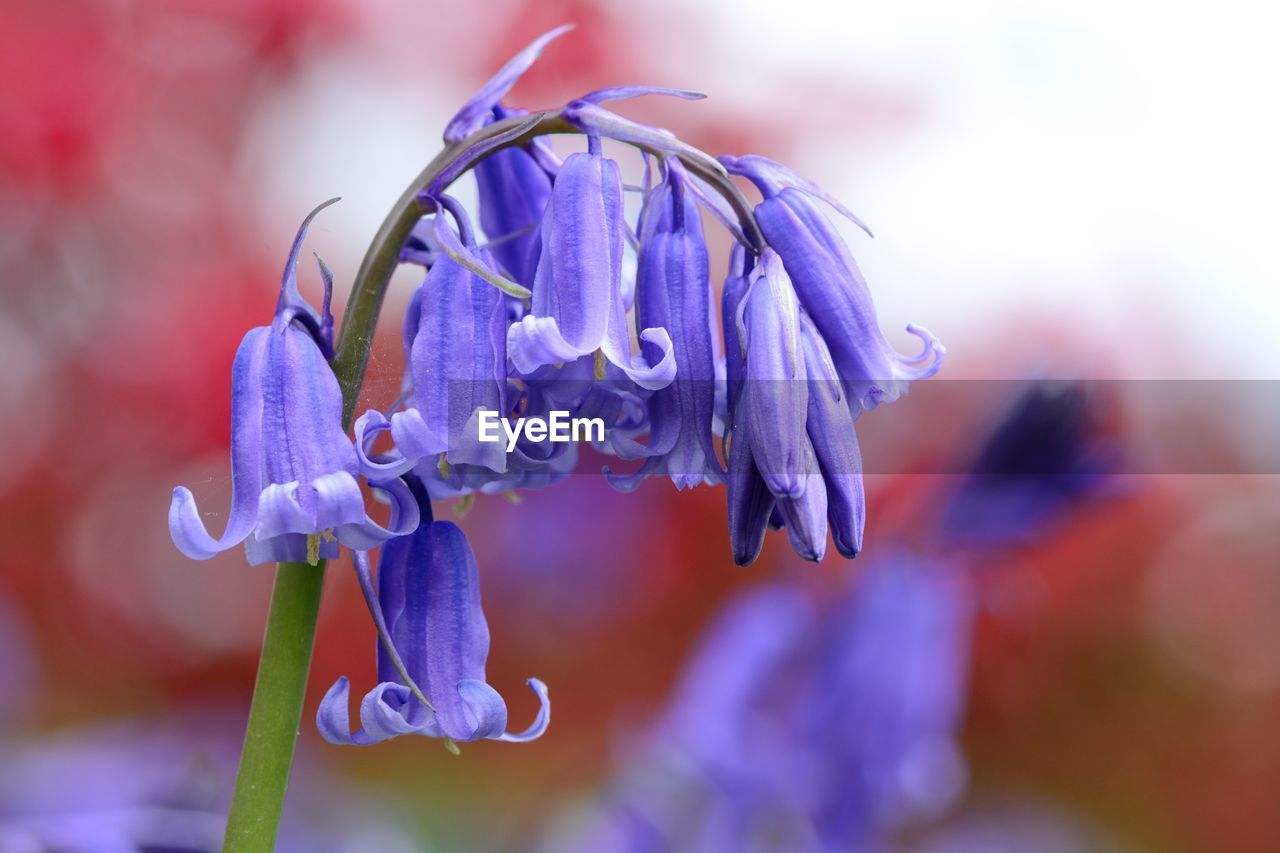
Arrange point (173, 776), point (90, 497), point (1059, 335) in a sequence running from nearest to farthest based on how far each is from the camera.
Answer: point (173, 776) < point (90, 497) < point (1059, 335)

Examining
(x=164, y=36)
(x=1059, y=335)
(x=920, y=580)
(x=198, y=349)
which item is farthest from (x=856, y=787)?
(x=164, y=36)

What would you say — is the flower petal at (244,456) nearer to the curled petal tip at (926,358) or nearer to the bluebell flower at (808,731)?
the curled petal tip at (926,358)

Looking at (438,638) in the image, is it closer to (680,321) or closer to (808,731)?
(680,321)

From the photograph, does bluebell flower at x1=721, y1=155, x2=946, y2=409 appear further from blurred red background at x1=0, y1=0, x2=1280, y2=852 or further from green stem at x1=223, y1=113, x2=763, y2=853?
blurred red background at x1=0, y1=0, x2=1280, y2=852

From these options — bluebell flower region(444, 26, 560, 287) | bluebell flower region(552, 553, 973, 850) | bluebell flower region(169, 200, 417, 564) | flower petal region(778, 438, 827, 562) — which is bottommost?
bluebell flower region(552, 553, 973, 850)

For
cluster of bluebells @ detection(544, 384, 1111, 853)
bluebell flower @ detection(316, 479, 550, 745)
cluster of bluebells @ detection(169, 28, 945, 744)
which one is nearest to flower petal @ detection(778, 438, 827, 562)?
cluster of bluebells @ detection(169, 28, 945, 744)

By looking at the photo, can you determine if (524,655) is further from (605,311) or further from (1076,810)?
(605,311)

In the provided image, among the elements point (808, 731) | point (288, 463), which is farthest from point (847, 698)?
point (288, 463)
